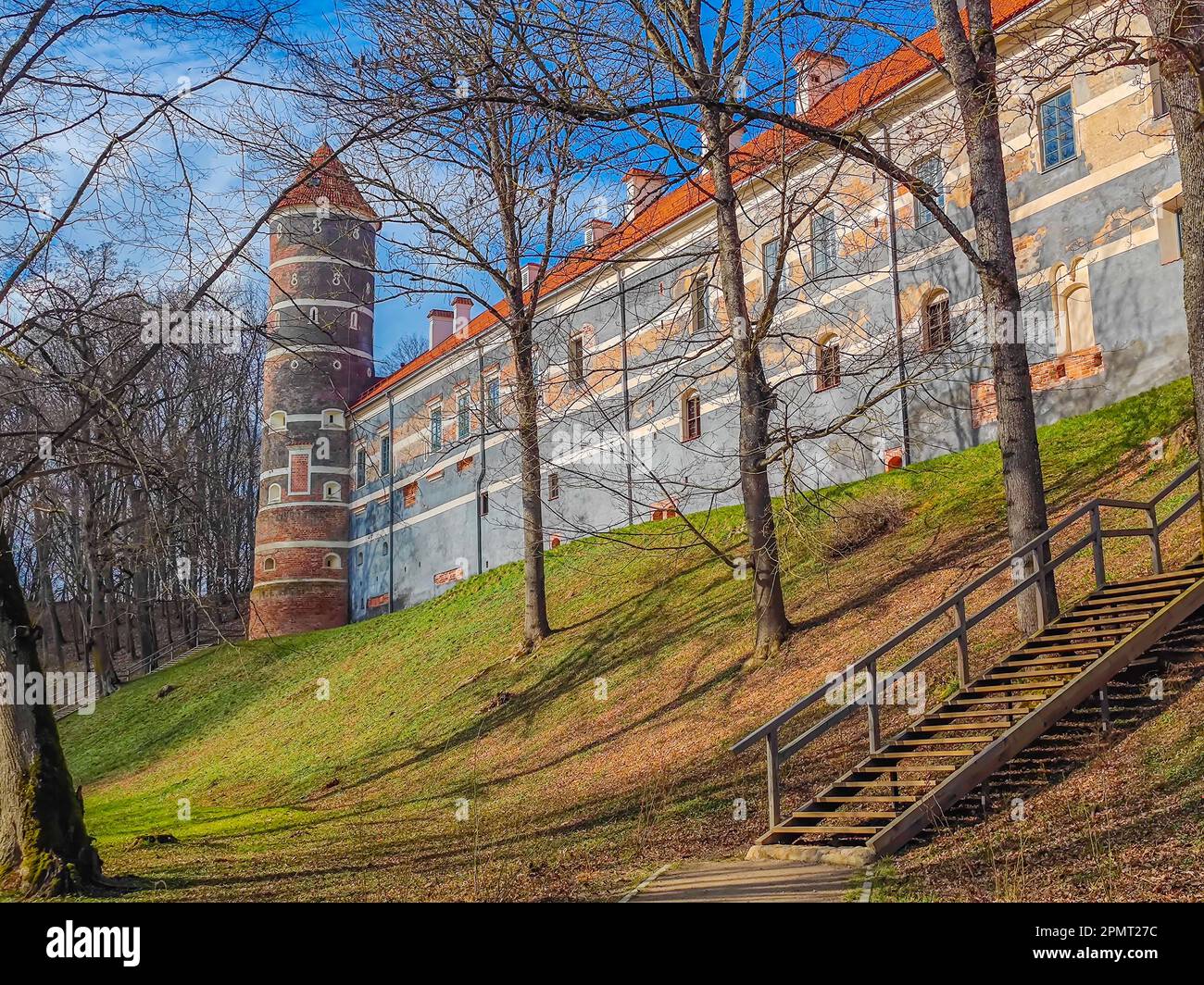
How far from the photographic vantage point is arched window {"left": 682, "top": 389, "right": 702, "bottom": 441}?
30219mm

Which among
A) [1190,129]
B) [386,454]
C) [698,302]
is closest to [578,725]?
[698,302]

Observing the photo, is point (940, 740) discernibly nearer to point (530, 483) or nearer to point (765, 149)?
point (765, 149)

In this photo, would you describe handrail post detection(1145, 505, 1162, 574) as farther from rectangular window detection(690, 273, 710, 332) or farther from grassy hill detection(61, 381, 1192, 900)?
rectangular window detection(690, 273, 710, 332)

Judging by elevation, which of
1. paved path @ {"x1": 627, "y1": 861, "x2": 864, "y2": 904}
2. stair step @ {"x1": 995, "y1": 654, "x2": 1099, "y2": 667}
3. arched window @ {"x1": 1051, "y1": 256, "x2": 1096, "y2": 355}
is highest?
arched window @ {"x1": 1051, "y1": 256, "x2": 1096, "y2": 355}

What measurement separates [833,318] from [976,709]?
1624 centimetres

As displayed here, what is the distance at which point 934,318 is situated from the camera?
24.0 metres

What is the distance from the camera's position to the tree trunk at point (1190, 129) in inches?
368

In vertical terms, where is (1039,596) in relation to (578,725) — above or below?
above

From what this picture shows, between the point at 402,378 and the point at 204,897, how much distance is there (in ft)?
121

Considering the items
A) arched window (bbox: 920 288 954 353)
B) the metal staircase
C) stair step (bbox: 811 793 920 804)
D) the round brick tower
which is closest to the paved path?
the metal staircase

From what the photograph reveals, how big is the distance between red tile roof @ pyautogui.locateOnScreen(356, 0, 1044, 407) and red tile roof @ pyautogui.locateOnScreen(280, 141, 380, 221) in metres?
2.95

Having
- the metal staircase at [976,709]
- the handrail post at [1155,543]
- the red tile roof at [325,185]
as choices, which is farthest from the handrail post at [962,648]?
the red tile roof at [325,185]

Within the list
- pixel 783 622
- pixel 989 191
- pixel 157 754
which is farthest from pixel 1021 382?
pixel 157 754

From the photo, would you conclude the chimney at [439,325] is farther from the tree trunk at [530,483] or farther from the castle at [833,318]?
the tree trunk at [530,483]
